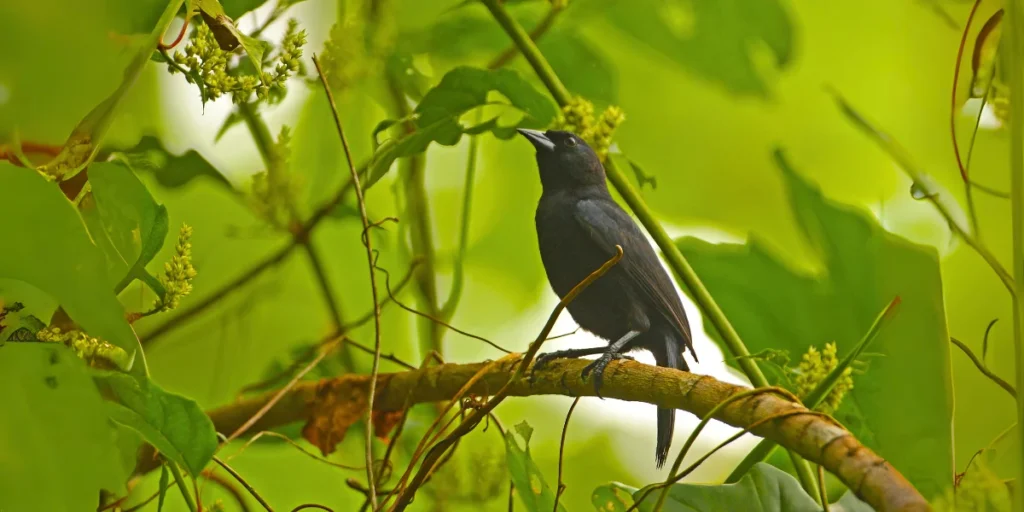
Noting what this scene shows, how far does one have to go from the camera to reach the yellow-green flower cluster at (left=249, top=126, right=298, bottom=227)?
880 millimetres

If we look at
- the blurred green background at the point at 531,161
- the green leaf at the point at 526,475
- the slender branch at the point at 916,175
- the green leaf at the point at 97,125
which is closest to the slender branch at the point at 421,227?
the blurred green background at the point at 531,161

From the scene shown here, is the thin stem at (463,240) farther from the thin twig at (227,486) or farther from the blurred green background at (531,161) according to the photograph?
the thin twig at (227,486)

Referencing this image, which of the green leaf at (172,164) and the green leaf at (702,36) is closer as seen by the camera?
the green leaf at (172,164)

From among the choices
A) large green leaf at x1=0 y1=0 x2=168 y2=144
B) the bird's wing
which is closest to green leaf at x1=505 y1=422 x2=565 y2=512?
the bird's wing

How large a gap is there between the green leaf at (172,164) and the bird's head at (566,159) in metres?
0.32

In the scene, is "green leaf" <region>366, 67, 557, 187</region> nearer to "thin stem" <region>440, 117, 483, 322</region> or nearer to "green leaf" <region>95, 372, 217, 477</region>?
"thin stem" <region>440, 117, 483, 322</region>

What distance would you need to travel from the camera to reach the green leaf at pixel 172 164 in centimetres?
83

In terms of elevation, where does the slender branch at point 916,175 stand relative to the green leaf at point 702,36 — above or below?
below

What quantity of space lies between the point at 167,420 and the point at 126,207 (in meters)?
0.15

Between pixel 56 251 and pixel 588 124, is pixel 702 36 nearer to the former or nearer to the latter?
pixel 588 124

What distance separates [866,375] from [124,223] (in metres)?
0.62

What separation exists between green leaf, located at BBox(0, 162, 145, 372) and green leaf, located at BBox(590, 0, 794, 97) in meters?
0.63

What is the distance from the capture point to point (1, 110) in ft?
2.81

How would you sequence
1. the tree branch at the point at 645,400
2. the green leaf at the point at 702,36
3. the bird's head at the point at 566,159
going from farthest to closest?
the green leaf at the point at 702,36 → the bird's head at the point at 566,159 → the tree branch at the point at 645,400
